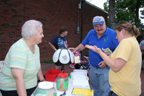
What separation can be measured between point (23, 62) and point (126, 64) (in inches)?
49.5

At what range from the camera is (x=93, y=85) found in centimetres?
248

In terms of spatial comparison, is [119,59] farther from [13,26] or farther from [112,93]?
[13,26]

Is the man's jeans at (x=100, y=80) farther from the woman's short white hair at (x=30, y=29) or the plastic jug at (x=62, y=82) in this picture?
the woman's short white hair at (x=30, y=29)

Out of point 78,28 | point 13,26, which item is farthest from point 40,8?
point 78,28

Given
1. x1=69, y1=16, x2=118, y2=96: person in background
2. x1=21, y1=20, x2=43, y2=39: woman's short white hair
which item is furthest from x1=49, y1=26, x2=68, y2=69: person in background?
x1=21, y1=20, x2=43, y2=39: woman's short white hair

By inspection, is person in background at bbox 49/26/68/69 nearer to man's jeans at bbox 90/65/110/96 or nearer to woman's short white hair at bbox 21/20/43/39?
man's jeans at bbox 90/65/110/96

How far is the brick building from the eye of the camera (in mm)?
5785

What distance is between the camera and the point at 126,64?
1.50 metres

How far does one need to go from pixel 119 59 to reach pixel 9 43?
19.3ft

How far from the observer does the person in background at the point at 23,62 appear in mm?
1328

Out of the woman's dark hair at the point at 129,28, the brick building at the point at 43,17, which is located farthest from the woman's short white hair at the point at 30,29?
the brick building at the point at 43,17

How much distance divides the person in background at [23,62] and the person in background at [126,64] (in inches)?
38.5

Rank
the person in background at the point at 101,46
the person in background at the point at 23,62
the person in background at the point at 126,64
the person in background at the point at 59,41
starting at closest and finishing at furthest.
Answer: the person in background at the point at 23,62 → the person in background at the point at 126,64 → the person in background at the point at 101,46 → the person in background at the point at 59,41

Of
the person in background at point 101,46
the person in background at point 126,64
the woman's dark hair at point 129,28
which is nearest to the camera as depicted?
the person in background at point 126,64
